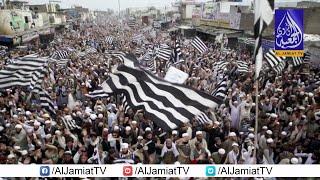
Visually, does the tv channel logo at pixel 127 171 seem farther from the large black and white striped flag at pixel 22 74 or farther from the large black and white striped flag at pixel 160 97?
the large black and white striped flag at pixel 22 74

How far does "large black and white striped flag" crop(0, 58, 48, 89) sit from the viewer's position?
1166cm

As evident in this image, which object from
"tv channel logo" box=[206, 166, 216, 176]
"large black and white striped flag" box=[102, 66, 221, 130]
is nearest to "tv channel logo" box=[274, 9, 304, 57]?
"large black and white striped flag" box=[102, 66, 221, 130]

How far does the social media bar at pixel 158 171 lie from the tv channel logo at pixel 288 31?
213 inches

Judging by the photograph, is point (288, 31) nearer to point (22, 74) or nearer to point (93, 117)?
point (93, 117)

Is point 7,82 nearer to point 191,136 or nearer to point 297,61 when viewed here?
point 191,136

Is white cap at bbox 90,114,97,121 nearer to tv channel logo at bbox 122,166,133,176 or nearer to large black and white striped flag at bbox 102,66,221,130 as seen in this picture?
large black and white striped flag at bbox 102,66,221,130

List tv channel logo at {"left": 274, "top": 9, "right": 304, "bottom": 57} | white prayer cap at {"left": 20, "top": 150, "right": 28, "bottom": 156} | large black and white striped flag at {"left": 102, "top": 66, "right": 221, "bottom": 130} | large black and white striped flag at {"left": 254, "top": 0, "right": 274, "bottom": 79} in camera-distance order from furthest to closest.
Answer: tv channel logo at {"left": 274, "top": 9, "right": 304, "bottom": 57}
white prayer cap at {"left": 20, "top": 150, "right": 28, "bottom": 156}
large black and white striped flag at {"left": 102, "top": 66, "right": 221, "bottom": 130}
large black and white striped flag at {"left": 254, "top": 0, "right": 274, "bottom": 79}

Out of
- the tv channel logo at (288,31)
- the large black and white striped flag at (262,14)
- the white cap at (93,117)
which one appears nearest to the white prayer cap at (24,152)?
the white cap at (93,117)

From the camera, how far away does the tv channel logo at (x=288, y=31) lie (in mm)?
11273

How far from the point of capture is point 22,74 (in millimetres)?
11766

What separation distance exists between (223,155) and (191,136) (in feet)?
3.79

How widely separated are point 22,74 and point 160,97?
5844 mm

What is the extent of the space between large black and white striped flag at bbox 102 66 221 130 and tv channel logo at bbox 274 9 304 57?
499 centimetres

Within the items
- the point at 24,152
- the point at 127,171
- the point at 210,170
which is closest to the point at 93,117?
the point at 24,152
